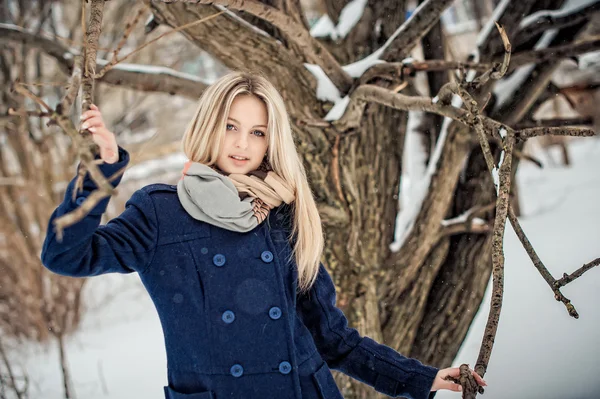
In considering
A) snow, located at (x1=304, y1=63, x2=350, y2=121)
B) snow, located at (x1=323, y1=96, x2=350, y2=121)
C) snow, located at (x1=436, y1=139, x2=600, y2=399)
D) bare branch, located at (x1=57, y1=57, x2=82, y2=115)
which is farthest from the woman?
snow, located at (x1=436, y1=139, x2=600, y2=399)

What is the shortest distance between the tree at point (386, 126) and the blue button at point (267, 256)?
0.72m

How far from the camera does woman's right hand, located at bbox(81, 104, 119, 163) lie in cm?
105

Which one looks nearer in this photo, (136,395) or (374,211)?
(374,211)

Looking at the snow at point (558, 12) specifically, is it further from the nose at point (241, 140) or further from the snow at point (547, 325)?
the snow at point (547, 325)

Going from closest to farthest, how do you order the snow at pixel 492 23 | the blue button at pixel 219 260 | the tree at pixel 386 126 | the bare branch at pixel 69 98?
the bare branch at pixel 69 98
the blue button at pixel 219 260
the tree at pixel 386 126
the snow at pixel 492 23

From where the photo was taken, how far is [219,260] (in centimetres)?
147

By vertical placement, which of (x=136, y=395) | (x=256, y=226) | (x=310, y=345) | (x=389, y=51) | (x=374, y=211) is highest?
(x=389, y=51)

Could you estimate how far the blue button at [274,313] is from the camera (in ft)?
4.90

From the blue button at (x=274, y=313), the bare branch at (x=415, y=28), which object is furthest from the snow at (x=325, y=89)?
the blue button at (x=274, y=313)

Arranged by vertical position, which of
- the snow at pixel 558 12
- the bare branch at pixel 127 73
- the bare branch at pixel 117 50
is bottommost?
the bare branch at pixel 117 50

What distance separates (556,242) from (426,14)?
4.00 metres

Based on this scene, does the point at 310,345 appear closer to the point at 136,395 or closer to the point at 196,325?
the point at 196,325

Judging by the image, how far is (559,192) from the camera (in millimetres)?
8766

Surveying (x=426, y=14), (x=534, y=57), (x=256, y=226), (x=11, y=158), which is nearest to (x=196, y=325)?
(x=256, y=226)
